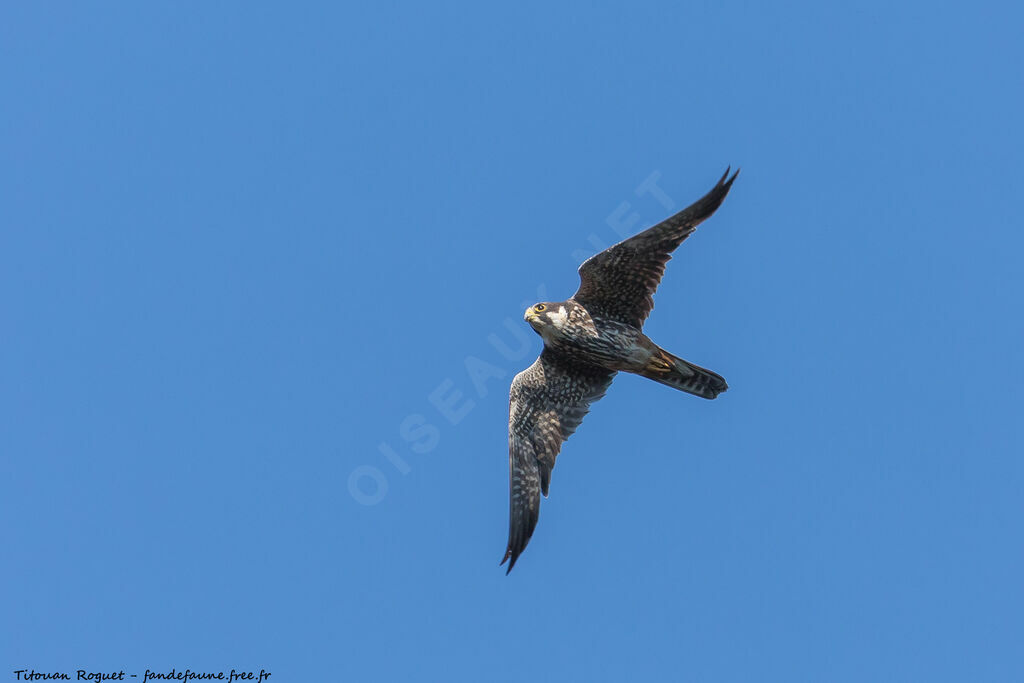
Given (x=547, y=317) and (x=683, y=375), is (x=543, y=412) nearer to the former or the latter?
(x=547, y=317)

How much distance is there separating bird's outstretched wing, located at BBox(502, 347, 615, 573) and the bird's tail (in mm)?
1093

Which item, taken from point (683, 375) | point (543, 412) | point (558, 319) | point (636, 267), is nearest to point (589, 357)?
point (558, 319)

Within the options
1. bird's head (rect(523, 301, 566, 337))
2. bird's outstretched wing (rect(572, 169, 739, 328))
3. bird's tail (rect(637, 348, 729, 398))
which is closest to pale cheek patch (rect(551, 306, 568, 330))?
bird's head (rect(523, 301, 566, 337))

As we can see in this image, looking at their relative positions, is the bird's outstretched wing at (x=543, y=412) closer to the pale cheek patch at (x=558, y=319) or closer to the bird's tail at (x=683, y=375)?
the pale cheek patch at (x=558, y=319)

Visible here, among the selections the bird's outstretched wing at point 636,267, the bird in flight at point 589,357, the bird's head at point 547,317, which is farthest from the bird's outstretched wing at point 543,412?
the bird's outstretched wing at point 636,267

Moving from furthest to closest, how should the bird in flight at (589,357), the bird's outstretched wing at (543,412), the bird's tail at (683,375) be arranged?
the bird's outstretched wing at (543,412) → the bird's tail at (683,375) → the bird in flight at (589,357)

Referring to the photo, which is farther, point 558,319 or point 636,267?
point 558,319

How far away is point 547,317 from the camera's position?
1373 centimetres

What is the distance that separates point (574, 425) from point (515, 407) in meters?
0.86

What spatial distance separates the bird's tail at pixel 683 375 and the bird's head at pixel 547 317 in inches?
50.1

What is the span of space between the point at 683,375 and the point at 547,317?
192 cm

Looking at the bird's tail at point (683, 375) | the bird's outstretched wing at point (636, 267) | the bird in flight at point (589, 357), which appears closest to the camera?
the bird's outstretched wing at point (636, 267)

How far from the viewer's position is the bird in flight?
13.4 metres

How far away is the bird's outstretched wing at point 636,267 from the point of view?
13.0 metres
